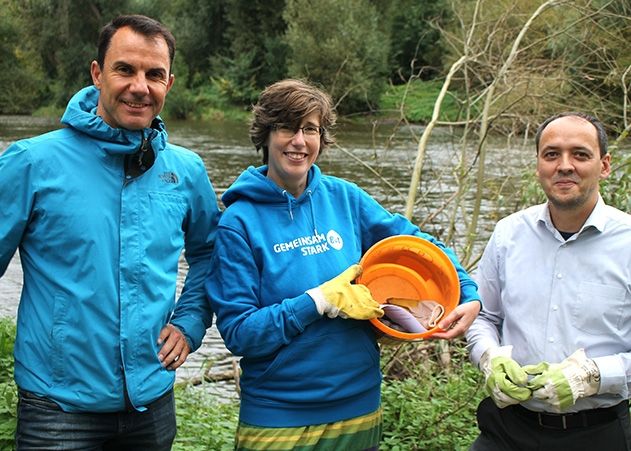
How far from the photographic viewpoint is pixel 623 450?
260 centimetres

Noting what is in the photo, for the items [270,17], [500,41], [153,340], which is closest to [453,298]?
[153,340]

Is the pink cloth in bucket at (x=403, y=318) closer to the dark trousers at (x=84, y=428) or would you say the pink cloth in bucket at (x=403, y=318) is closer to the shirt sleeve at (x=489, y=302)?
the shirt sleeve at (x=489, y=302)

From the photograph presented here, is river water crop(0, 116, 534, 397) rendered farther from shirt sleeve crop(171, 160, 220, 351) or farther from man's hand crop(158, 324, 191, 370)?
man's hand crop(158, 324, 191, 370)

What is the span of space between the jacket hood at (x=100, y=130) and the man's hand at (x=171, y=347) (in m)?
0.58

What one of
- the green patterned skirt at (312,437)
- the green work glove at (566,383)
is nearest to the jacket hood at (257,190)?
the green patterned skirt at (312,437)

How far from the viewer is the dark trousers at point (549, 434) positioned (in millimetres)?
2574

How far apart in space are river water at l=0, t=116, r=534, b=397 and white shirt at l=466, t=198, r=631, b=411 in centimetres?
216

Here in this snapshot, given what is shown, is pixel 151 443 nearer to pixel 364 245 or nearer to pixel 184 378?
pixel 364 245

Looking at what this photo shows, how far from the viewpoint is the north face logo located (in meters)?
2.55

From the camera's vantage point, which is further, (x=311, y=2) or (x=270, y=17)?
(x=270, y=17)

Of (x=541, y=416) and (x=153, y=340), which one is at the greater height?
(x=153, y=340)

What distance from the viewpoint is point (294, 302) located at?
2.48 m

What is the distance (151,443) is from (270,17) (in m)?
35.1

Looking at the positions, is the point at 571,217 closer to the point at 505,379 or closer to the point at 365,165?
the point at 505,379
